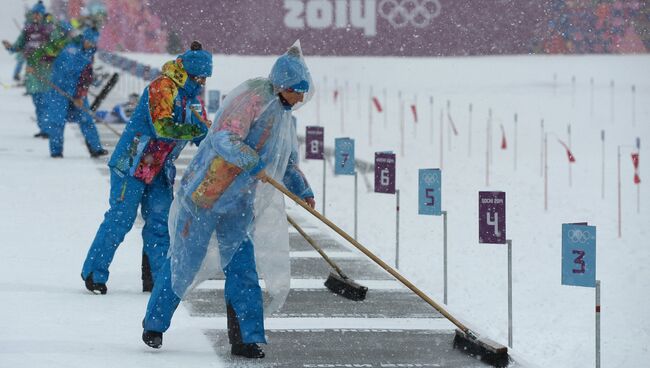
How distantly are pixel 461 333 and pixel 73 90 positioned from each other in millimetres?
11076

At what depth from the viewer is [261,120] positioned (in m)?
8.23

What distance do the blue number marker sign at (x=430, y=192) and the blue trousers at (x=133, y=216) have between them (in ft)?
7.75

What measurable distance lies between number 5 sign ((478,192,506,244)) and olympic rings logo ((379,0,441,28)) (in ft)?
109

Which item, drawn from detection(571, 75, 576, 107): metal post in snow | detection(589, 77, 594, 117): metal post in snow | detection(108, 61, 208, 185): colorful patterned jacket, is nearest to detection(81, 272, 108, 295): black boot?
detection(108, 61, 208, 185): colorful patterned jacket

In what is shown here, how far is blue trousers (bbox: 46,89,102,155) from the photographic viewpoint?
19.1 meters

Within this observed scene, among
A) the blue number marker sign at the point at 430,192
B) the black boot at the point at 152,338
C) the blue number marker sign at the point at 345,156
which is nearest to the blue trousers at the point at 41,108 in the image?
the blue number marker sign at the point at 345,156

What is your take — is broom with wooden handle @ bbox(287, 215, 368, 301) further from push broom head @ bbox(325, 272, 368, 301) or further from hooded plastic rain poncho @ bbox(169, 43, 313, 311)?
hooded plastic rain poncho @ bbox(169, 43, 313, 311)

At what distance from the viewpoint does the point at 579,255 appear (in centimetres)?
868

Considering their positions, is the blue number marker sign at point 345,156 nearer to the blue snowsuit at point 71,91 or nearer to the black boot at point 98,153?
the blue snowsuit at point 71,91

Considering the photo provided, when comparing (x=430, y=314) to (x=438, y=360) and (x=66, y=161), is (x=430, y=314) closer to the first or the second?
(x=438, y=360)

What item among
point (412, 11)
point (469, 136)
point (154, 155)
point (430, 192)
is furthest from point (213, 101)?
point (412, 11)

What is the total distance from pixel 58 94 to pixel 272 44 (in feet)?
77.8

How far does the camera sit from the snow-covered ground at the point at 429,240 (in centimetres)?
932

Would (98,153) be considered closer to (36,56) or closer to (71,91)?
(71,91)
